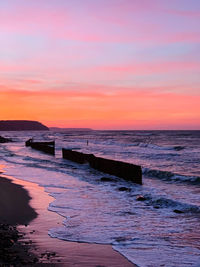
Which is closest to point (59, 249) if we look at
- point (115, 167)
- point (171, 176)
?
point (171, 176)

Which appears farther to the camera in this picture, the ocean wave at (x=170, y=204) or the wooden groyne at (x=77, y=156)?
the wooden groyne at (x=77, y=156)

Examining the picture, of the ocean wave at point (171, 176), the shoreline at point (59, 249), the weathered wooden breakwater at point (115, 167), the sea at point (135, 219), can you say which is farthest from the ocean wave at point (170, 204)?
the ocean wave at point (171, 176)

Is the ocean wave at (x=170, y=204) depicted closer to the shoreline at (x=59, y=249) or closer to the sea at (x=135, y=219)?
the sea at (x=135, y=219)

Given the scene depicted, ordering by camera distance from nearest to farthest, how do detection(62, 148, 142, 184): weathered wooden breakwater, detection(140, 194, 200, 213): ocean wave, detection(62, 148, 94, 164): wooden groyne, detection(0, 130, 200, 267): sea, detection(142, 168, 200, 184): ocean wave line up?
detection(0, 130, 200, 267): sea
detection(140, 194, 200, 213): ocean wave
detection(62, 148, 142, 184): weathered wooden breakwater
detection(142, 168, 200, 184): ocean wave
detection(62, 148, 94, 164): wooden groyne

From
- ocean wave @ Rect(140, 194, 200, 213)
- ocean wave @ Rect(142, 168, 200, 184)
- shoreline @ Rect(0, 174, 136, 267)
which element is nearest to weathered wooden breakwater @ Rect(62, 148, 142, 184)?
ocean wave @ Rect(142, 168, 200, 184)

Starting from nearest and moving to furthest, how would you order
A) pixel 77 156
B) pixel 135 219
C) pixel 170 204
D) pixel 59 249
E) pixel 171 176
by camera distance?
pixel 59 249, pixel 135 219, pixel 170 204, pixel 171 176, pixel 77 156

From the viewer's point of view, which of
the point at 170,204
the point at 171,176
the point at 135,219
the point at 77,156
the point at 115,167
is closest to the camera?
the point at 135,219

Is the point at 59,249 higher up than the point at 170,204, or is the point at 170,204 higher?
the point at 59,249

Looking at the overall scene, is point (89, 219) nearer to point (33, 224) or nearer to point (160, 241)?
point (33, 224)

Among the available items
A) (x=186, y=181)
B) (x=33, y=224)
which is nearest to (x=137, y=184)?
(x=186, y=181)

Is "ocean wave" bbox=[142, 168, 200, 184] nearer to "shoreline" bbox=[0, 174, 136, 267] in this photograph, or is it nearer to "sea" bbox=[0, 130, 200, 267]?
"sea" bbox=[0, 130, 200, 267]

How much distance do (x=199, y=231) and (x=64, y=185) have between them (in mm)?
9091

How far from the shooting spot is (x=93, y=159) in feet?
87.1

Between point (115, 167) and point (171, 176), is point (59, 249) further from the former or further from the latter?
point (115, 167)
